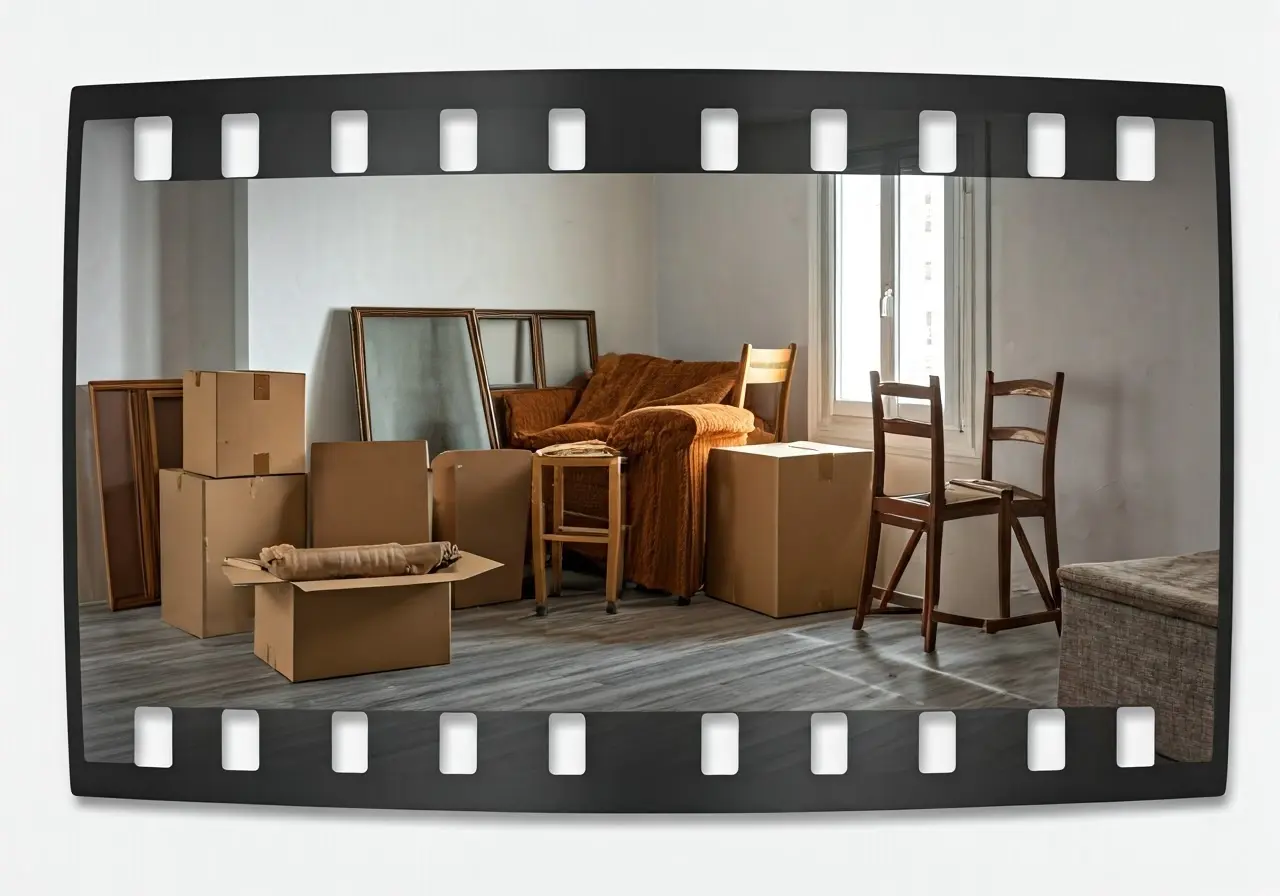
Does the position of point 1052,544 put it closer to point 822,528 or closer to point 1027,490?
point 1027,490

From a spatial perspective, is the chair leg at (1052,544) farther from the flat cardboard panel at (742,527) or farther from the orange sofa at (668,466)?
the orange sofa at (668,466)

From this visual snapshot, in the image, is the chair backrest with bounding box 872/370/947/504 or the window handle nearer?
the chair backrest with bounding box 872/370/947/504

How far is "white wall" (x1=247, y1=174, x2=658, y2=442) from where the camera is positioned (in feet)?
12.6

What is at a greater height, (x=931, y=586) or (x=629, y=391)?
(x=629, y=391)

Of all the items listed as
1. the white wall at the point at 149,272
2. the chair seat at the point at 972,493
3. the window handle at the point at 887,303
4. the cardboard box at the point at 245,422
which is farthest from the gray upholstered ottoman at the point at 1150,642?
the white wall at the point at 149,272

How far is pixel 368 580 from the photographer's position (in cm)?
259

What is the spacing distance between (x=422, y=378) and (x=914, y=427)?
1912 mm

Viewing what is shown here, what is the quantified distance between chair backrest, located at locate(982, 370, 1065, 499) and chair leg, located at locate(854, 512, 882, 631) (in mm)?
322

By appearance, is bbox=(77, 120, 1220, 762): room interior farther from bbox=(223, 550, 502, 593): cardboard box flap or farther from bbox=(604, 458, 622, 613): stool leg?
bbox=(223, 550, 502, 593): cardboard box flap

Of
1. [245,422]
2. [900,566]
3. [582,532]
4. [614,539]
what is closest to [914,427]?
[900,566]

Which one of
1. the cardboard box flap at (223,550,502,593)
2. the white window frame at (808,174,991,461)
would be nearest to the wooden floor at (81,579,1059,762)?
the cardboard box flap at (223,550,502,593)

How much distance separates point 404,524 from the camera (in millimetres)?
2992

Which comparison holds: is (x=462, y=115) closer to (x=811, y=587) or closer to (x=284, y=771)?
(x=284, y=771)

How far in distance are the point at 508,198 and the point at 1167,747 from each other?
328 centimetres
